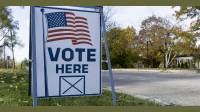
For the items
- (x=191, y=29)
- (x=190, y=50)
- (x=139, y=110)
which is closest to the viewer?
(x=139, y=110)

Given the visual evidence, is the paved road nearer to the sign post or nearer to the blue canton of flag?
the sign post

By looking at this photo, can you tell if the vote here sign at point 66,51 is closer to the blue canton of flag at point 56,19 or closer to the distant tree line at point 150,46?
the blue canton of flag at point 56,19

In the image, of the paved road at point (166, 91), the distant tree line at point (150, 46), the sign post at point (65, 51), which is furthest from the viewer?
the distant tree line at point (150, 46)

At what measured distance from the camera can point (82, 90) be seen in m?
7.49

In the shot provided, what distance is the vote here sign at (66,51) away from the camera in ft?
23.1

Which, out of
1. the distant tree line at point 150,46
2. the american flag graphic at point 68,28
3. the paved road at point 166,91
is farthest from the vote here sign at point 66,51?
the distant tree line at point 150,46

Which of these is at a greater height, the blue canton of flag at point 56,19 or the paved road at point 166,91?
the blue canton of flag at point 56,19

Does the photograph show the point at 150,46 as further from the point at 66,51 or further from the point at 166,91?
the point at 66,51

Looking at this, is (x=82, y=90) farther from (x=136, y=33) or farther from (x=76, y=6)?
(x=136, y=33)

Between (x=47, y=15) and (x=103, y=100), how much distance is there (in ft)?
12.2

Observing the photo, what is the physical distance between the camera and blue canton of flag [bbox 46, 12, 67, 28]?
7109 mm

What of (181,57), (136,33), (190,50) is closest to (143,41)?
(136,33)

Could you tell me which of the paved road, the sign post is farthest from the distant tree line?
the sign post

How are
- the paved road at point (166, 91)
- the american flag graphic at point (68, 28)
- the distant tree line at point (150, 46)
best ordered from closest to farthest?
the american flag graphic at point (68, 28) → the paved road at point (166, 91) → the distant tree line at point (150, 46)
